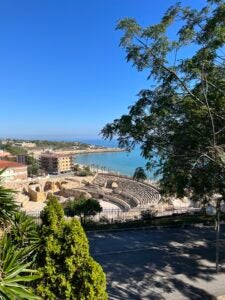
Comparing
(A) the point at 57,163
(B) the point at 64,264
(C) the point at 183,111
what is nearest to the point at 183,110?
(C) the point at 183,111

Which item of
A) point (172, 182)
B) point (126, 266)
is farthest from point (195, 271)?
point (172, 182)

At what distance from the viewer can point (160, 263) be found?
1281cm

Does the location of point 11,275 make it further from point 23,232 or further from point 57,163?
point 57,163

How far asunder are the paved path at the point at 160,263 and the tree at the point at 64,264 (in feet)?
13.6

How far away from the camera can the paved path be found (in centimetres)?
1048

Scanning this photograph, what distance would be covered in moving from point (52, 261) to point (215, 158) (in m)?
4.79

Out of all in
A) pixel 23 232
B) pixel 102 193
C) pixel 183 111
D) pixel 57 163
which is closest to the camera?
pixel 23 232

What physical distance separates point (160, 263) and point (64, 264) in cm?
724

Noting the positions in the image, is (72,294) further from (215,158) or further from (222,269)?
(222,269)

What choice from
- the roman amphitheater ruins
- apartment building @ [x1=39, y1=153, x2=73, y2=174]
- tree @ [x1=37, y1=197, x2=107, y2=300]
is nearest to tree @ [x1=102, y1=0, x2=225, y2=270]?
tree @ [x1=37, y1=197, x2=107, y2=300]

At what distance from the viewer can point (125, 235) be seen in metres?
16.8

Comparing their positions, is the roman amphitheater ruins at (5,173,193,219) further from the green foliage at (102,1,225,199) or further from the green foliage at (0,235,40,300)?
the green foliage at (0,235,40,300)

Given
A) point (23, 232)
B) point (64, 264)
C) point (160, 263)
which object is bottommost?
point (160, 263)

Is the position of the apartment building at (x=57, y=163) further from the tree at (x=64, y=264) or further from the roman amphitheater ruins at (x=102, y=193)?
the tree at (x=64, y=264)
